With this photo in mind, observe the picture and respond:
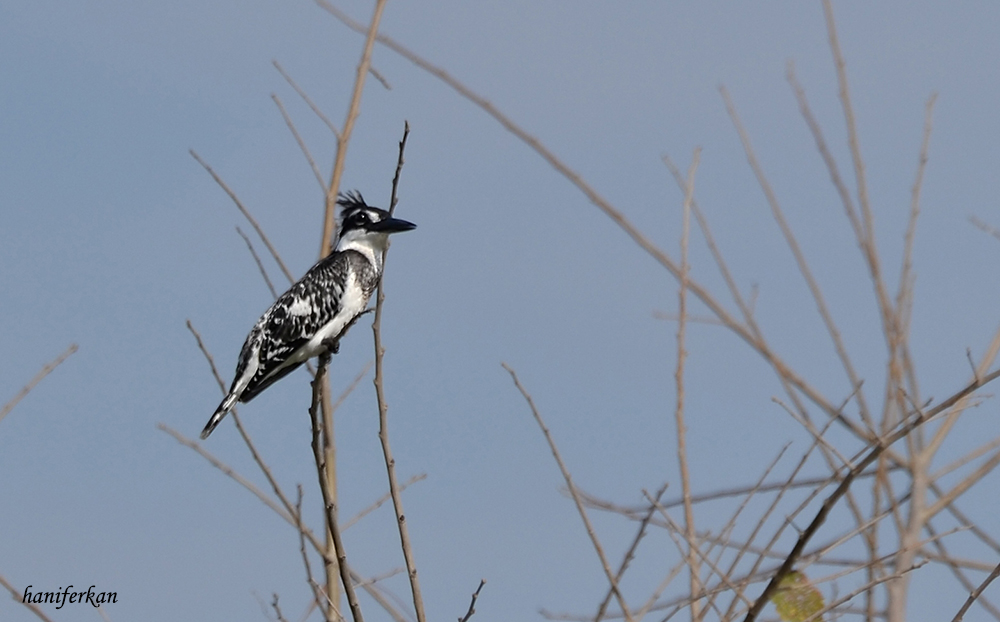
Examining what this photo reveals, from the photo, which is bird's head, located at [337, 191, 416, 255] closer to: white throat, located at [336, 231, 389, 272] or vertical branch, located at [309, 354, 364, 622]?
white throat, located at [336, 231, 389, 272]

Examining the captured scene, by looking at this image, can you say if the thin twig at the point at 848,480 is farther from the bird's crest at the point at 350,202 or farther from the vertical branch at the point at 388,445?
the bird's crest at the point at 350,202

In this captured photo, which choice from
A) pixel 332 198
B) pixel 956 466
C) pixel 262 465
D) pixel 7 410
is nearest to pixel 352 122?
pixel 332 198

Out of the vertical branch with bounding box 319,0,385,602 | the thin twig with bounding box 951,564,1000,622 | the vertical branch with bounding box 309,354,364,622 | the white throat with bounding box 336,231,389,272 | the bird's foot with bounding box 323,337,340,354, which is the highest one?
the white throat with bounding box 336,231,389,272

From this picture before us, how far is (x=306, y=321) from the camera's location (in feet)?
23.9

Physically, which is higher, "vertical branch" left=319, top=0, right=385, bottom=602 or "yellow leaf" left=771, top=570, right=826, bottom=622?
"vertical branch" left=319, top=0, right=385, bottom=602

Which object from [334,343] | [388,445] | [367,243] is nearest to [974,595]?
[388,445]

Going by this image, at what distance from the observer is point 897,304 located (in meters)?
3.37

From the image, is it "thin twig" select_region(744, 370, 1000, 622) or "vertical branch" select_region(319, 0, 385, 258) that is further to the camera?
"vertical branch" select_region(319, 0, 385, 258)

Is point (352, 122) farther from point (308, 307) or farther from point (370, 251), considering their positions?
point (370, 251)

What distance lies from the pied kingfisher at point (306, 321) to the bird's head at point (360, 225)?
0.42 feet

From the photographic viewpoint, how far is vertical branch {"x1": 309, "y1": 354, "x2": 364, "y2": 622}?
3.61m

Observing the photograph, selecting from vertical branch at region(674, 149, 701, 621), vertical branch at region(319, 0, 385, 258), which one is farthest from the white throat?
vertical branch at region(674, 149, 701, 621)

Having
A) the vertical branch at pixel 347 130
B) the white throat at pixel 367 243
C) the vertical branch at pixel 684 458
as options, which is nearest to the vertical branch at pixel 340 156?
the vertical branch at pixel 347 130

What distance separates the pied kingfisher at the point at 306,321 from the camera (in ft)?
23.7
